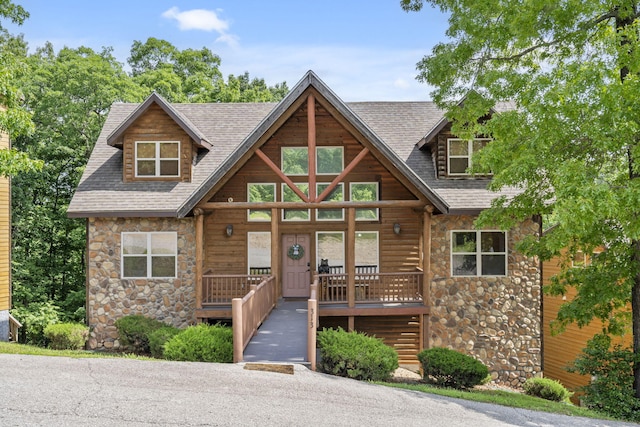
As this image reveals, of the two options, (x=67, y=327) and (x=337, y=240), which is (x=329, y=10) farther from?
(x=67, y=327)

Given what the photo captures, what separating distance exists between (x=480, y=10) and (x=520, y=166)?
415 cm

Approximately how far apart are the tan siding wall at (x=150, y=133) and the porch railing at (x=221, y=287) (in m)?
3.68

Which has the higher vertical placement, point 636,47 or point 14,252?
point 636,47

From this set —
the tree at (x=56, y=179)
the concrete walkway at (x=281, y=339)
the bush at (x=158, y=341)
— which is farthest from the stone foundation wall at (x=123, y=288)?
the tree at (x=56, y=179)

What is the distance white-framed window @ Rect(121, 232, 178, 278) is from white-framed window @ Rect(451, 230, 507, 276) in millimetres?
8396

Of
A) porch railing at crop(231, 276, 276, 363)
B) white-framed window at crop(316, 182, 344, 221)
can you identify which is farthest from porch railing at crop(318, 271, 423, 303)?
white-framed window at crop(316, 182, 344, 221)

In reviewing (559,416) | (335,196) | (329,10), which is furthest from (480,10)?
(559,416)

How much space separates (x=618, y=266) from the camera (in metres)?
11.4

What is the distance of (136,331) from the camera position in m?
14.5

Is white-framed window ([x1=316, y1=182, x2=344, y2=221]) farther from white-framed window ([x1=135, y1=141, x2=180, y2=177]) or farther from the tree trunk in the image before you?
the tree trunk

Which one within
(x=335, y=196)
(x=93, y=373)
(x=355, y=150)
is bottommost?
(x=93, y=373)

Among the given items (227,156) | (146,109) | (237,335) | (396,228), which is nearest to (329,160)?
(396,228)

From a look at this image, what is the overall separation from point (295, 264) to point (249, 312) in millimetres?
5466

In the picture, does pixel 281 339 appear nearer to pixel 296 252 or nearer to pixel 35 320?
pixel 296 252
